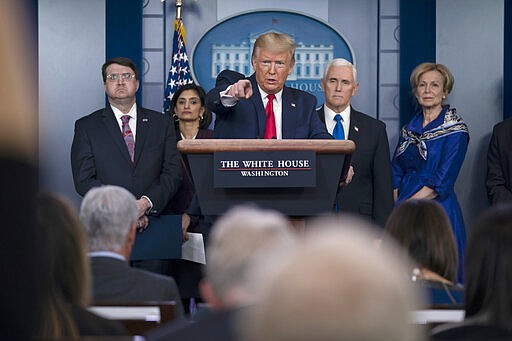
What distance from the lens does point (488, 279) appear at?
2344mm

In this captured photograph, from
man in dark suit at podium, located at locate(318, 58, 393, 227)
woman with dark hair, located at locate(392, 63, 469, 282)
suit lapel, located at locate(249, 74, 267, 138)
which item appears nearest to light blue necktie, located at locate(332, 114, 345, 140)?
man in dark suit at podium, located at locate(318, 58, 393, 227)

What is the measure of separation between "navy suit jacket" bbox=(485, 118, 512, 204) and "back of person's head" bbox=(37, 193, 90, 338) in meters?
5.37

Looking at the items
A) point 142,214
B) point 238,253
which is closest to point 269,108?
point 142,214

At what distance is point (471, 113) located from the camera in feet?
27.0

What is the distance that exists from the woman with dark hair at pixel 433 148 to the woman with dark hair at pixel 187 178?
1666mm

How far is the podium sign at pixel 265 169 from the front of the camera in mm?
4488

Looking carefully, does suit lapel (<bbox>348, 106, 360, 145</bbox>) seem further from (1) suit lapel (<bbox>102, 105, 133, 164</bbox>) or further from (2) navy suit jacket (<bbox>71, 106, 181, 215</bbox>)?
(1) suit lapel (<bbox>102, 105, 133, 164</bbox>)

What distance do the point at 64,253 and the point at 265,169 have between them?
1.99m

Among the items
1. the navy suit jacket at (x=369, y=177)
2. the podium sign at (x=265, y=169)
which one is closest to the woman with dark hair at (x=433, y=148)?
the navy suit jacket at (x=369, y=177)

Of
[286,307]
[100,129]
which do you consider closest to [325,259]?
[286,307]

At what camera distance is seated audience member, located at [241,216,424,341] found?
0.91m

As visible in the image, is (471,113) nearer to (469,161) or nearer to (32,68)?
(469,161)

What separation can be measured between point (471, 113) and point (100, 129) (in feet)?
11.2

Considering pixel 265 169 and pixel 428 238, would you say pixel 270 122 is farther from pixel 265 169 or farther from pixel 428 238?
pixel 428 238
